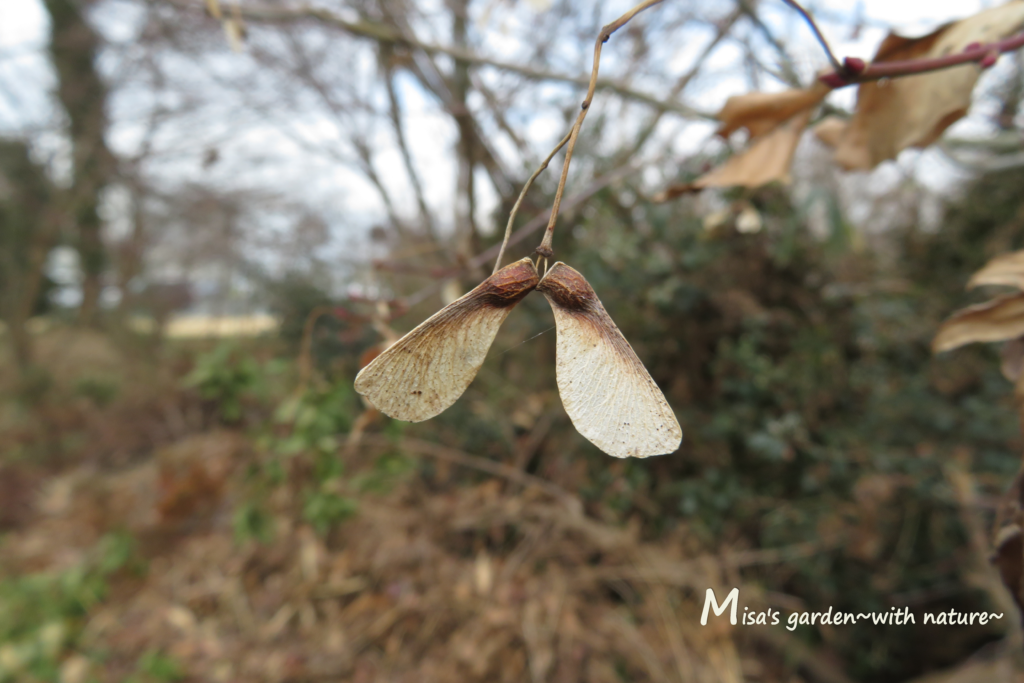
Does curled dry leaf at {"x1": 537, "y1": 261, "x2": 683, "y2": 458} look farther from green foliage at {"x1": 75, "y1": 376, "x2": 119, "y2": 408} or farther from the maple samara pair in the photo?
green foliage at {"x1": 75, "y1": 376, "x2": 119, "y2": 408}

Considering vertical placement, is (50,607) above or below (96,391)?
below

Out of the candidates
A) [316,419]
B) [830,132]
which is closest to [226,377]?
[316,419]

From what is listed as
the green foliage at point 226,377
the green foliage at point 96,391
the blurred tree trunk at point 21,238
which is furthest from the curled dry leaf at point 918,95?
the blurred tree trunk at point 21,238

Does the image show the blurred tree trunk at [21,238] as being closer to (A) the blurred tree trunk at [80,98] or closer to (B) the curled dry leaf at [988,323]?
(A) the blurred tree trunk at [80,98]

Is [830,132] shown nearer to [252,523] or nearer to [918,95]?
[918,95]

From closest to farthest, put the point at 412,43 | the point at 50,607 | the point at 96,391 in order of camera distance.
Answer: the point at 412,43
the point at 50,607
the point at 96,391

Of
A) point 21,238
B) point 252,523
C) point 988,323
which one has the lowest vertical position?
point 252,523

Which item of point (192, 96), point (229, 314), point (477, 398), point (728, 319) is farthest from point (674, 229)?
point (229, 314)
